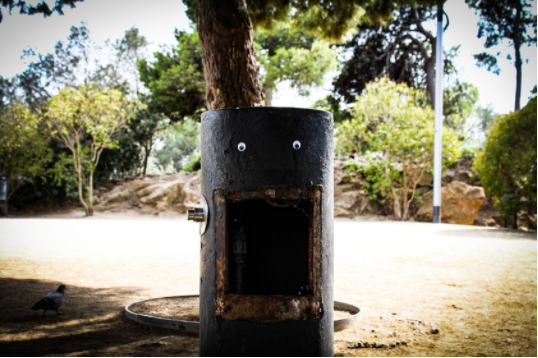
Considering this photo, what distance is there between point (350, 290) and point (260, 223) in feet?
9.57

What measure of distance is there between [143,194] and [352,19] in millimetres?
13630

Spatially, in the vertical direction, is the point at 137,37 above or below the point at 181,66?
above

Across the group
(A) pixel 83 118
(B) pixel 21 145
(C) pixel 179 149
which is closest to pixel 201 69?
(A) pixel 83 118

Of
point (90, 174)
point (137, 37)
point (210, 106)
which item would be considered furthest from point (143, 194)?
point (210, 106)

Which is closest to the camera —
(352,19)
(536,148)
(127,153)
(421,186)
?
(352,19)

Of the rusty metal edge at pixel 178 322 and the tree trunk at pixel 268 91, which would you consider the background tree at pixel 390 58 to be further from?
the rusty metal edge at pixel 178 322

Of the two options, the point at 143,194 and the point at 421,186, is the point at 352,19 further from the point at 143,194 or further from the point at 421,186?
the point at 143,194

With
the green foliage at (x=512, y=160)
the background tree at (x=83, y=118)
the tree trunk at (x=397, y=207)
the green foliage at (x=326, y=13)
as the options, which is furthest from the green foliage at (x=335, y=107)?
the green foliage at (x=326, y=13)

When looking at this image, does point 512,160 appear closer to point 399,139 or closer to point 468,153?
point 399,139

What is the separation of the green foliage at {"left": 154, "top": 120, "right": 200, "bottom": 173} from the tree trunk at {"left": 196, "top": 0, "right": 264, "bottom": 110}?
30246 millimetres

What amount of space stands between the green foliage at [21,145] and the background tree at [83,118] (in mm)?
585

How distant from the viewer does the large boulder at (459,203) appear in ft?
49.6

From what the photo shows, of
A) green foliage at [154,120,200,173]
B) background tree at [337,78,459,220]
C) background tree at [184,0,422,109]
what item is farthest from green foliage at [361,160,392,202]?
green foliage at [154,120,200,173]

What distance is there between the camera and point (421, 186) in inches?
674
